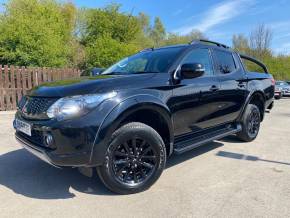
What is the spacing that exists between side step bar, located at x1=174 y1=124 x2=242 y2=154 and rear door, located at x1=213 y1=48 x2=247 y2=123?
17 cm

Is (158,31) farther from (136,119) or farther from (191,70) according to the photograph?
(136,119)

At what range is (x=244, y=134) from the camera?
5762 mm

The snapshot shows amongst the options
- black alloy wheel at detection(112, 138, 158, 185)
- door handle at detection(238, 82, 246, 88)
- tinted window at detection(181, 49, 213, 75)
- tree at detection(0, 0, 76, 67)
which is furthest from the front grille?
tree at detection(0, 0, 76, 67)

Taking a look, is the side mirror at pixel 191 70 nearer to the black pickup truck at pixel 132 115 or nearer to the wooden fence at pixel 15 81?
the black pickup truck at pixel 132 115

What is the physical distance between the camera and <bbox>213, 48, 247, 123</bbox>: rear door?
4809 millimetres

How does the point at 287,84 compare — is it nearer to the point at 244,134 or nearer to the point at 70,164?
the point at 244,134

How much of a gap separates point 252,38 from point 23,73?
110ft

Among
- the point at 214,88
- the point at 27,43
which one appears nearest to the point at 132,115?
the point at 214,88

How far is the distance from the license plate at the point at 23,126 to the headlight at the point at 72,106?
42 cm

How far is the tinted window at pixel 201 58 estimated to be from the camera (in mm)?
4254

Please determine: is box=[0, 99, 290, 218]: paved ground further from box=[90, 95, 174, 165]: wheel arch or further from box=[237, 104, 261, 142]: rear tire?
box=[237, 104, 261, 142]: rear tire

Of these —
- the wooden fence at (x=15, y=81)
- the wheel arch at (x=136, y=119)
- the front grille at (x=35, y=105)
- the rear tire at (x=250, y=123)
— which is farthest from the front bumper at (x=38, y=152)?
the wooden fence at (x=15, y=81)

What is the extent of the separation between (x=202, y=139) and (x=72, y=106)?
2.15 m

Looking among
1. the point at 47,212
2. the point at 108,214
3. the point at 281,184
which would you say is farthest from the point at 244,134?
the point at 47,212
